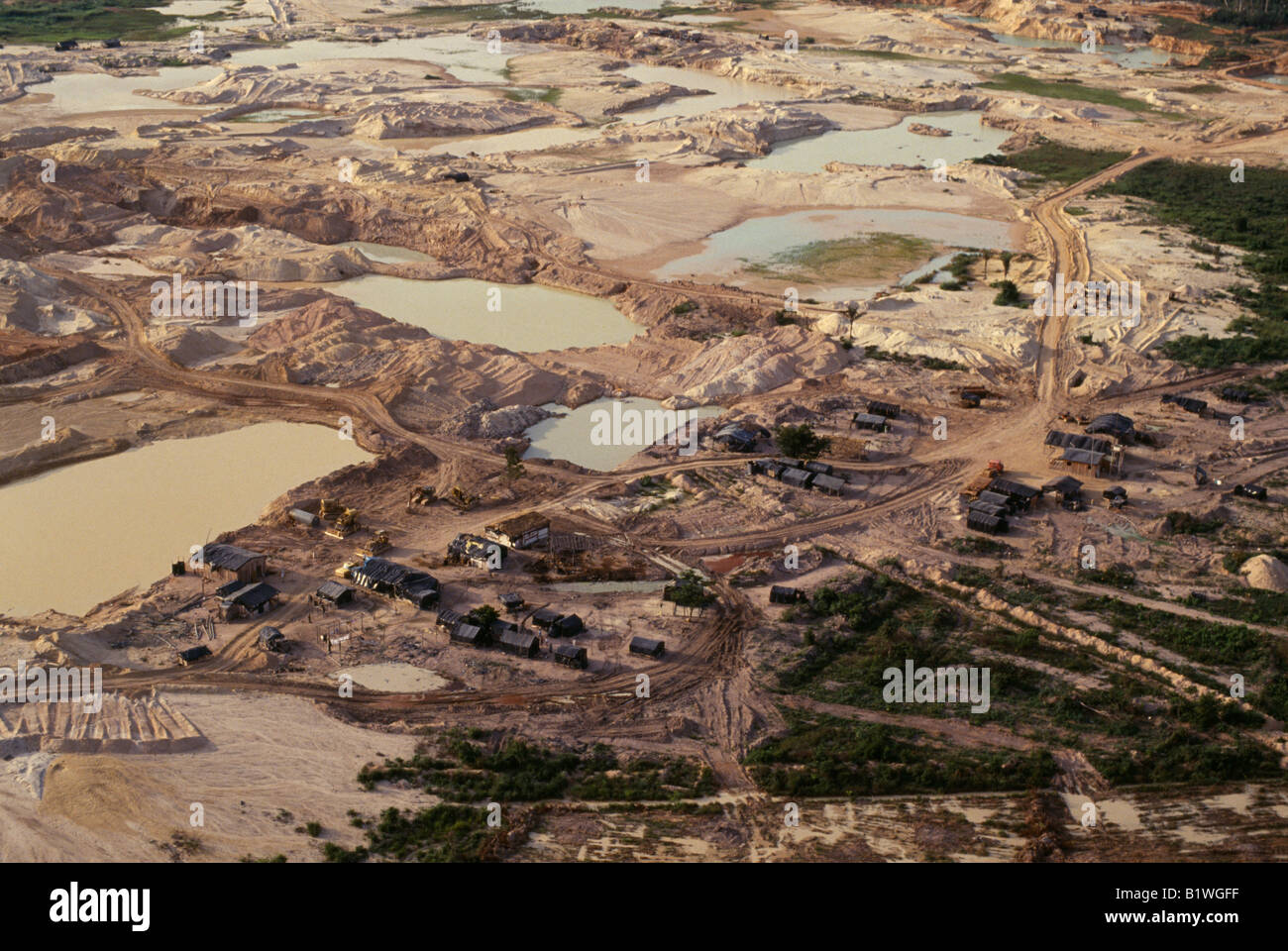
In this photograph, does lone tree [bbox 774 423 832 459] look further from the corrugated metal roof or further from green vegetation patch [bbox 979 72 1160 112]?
green vegetation patch [bbox 979 72 1160 112]

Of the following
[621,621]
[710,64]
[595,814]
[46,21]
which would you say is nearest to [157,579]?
[621,621]

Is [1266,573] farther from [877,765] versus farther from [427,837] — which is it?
[427,837]

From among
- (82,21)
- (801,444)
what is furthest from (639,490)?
(82,21)

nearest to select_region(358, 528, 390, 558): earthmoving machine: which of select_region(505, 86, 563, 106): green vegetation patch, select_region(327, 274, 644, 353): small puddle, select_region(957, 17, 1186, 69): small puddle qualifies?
select_region(327, 274, 644, 353): small puddle

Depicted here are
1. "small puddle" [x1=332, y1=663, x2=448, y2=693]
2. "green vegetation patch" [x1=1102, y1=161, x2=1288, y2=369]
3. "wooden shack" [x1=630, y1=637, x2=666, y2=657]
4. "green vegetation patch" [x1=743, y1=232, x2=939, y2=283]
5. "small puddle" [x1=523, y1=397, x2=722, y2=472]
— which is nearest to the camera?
"small puddle" [x1=332, y1=663, x2=448, y2=693]

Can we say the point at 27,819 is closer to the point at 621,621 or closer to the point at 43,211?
the point at 621,621

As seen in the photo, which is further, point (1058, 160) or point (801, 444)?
point (1058, 160)

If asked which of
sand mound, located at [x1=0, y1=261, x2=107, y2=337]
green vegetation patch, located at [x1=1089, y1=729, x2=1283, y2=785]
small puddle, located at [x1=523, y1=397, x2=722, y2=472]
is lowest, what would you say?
green vegetation patch, located at [x1=1089, y1=729, x2=1283, y2=785]
